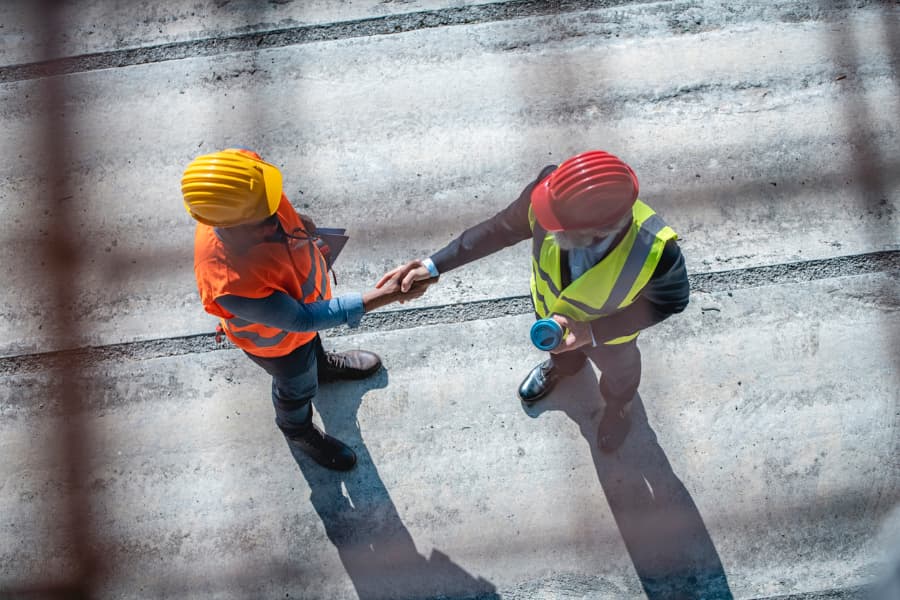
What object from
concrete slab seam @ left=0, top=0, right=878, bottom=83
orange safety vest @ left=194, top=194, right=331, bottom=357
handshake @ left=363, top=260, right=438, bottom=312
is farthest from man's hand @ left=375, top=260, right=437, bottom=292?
concrete slab seam @ left=0, top=0, right=878, bottom=83

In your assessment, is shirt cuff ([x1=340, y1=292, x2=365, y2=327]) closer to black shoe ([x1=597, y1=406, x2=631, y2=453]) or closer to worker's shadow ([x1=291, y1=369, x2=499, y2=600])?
worker's shadow ([x1=291, y1=369, x2=499, y2=600])

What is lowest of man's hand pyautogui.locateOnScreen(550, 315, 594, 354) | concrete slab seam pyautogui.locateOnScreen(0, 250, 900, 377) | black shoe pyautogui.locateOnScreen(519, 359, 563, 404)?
black shoe pyautogui.locateOnScreen(519, 359, 563, 404)

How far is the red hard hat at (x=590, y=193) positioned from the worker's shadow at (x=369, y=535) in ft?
6.37

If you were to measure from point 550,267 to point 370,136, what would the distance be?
2.09 meters

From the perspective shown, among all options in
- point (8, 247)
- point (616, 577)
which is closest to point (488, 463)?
point (616, 577)

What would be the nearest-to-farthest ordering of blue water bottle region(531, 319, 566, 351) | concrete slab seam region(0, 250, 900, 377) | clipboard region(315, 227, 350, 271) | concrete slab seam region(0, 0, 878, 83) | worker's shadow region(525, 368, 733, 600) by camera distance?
blue water bottle region(531, 319, 566, 351) < clipboard region(315, 227, 350, 271) < worker's shadow region(525, 368, 733, 600) < concrete slab seam region(0, 250, 900, 377) < concrete slab seam region(0, 0, 878, 83)

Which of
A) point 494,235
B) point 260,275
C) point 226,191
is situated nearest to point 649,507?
point 494,235

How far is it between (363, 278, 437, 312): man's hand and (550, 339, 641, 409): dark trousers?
2.69ft

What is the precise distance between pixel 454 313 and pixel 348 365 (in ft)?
2.25

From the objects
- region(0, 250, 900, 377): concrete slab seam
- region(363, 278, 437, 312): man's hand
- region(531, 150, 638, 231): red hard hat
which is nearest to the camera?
region(531, 150, 638, 231): red hard hat

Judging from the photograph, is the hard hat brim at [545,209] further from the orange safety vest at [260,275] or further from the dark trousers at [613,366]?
the orange safety vest at [260,275]

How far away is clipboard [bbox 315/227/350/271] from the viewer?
271cm

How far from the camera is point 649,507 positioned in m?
3.34

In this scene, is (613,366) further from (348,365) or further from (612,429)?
(348,365)
